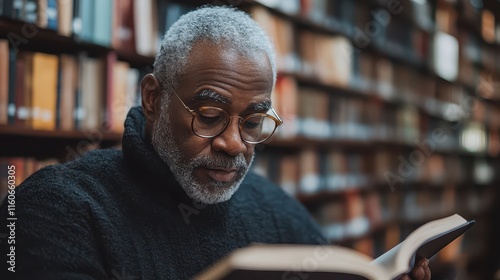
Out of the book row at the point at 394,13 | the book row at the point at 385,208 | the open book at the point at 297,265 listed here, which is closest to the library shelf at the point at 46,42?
the book row at the point at 394,13

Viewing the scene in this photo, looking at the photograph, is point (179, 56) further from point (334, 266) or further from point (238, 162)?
point (334, 266)

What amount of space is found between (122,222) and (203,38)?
0.42 meters

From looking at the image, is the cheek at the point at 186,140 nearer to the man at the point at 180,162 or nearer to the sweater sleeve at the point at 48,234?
the man at the point at 180,162

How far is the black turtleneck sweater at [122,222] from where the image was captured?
1.00 meters

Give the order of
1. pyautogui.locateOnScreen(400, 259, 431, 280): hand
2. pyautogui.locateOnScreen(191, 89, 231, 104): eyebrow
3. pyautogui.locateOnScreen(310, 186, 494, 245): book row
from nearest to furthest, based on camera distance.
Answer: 1. pyautogui.locateOnScreen(400, 259, 431, 280): hand
2. pyautogui.locateOnScreen(191, 89, 231, 104): eyebrow
3. pyautogui.locateOnScreen(310, 186, 494, 245): book row

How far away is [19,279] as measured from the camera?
96cm

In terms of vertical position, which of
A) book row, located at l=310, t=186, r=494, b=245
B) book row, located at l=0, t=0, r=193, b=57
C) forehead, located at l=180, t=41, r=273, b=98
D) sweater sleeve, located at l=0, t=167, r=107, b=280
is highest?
book row, located at l=0, t=0, r=193, b=57

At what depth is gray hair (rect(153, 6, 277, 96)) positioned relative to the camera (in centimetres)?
126

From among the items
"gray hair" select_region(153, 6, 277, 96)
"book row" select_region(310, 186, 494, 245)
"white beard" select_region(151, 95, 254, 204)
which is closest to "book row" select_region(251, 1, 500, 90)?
"book row" select_region(310, 186, 494, 245)

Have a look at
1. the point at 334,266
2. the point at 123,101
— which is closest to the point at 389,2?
the point at 123,101

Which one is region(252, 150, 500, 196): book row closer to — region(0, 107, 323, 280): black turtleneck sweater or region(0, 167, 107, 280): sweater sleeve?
region(0, 107, 323, 280): black turtleneck sweater

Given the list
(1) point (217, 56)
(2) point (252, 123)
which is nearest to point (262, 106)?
(2) point (252, 123)

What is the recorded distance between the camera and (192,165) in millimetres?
1243

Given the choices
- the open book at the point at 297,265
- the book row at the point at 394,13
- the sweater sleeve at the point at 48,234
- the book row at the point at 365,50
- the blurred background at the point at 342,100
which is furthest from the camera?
the book row at the point at 394,13
